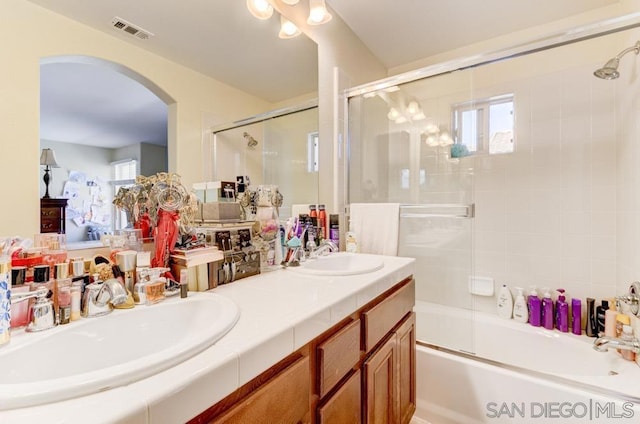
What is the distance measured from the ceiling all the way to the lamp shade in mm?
38

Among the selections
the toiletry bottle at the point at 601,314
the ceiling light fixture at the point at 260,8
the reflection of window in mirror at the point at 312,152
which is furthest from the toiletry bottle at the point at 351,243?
the toiletry bottle at the point at 601,314

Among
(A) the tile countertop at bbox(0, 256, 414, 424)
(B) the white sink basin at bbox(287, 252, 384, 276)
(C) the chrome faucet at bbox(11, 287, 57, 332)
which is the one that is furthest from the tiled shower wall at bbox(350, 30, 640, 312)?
(C) the chrome faucet at bbox(11, 287, 57, 332)

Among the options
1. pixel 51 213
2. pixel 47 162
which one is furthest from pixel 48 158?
pixel 51 213

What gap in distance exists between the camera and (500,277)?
2238mm

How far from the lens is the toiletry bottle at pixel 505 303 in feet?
6.99

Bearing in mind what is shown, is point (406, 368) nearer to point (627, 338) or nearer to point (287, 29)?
point (627, 338)

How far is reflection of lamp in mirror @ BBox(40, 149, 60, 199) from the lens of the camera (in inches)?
29.1

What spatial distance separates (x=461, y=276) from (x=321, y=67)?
63.1 inches

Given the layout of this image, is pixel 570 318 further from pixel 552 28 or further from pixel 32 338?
pixel 32 338

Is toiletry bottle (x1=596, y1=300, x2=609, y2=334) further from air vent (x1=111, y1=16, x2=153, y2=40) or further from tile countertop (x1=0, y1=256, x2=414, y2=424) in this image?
air vent (x1=111, y1=16, x2=153, y2=40)

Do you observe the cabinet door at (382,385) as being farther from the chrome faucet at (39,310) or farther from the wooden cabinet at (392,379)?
the chrome faucet at (39,310)

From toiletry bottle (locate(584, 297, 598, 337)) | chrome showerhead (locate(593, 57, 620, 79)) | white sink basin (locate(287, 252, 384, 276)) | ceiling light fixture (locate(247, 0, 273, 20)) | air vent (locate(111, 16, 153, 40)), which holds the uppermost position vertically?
ceiling light fixture (locate(247, 0, 273, 20))

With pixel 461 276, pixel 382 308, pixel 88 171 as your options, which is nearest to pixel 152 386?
pixel 88 171

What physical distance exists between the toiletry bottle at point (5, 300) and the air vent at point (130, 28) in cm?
70
